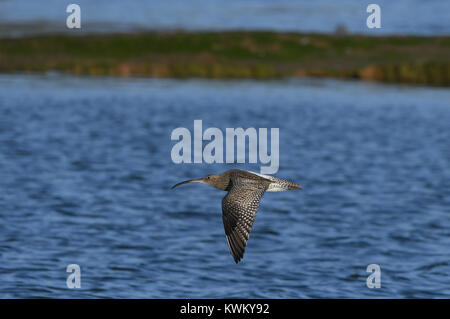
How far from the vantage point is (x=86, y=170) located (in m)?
23.8

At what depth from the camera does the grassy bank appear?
64250 mm

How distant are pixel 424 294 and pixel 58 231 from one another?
6895mm

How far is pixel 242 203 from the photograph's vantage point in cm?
1030

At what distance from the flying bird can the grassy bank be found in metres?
48.2

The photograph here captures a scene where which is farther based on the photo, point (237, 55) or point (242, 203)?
point (237, 55)

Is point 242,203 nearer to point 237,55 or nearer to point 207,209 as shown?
point 207,209

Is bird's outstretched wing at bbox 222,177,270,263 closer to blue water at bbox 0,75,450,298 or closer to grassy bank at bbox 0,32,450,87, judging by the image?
blue water at bbox 0,75,450,298

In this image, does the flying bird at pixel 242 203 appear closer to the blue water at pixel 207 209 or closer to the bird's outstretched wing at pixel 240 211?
the bird's outstretched wing at pixel 240 211

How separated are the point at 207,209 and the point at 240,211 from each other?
8.76 m

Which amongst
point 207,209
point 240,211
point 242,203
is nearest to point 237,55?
point 207,209

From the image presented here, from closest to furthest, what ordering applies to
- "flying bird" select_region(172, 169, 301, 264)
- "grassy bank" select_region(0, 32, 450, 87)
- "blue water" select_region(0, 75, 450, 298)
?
"flying bird" select_region(172, 169, 301, 264) < "blue water" select_region(0, 75, 450, 298) < "grassy bank" select_region(0, 32, 450, 87)

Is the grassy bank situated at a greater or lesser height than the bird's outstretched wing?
greater

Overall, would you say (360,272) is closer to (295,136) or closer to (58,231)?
(58,231)

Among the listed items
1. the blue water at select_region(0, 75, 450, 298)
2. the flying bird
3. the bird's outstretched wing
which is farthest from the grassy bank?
the bird's outstretched wing
